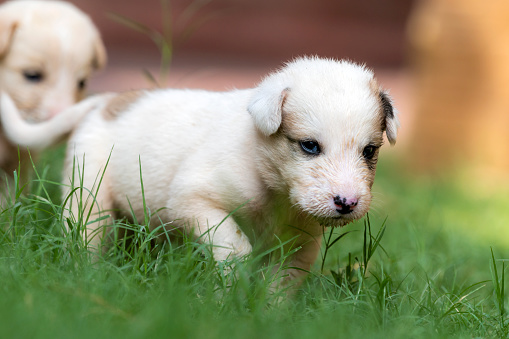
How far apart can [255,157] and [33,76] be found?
231cm

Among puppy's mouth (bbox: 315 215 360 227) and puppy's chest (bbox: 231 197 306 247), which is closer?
puppy's mouth (bbox: 315 215 360 227)

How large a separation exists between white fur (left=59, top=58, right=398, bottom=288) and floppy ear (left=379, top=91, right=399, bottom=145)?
11mm

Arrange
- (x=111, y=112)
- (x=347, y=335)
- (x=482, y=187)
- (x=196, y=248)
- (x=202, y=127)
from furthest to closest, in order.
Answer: (x=482, y=187), (x=111, y=112), (x=202, y=127), (x=196, y=248), (x=347, y=335)

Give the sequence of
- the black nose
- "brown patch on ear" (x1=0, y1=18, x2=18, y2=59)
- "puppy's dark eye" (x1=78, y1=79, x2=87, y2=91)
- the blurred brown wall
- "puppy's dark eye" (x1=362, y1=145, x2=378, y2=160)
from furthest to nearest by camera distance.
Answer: the blurred brown wall < "puppy's dark eye" (x1=78, y1=79, x2=87, y2=91) < "brown patch on ear" (x1=0, y1=18, x2=18, y2=59) < "puppy's dark eye" (x1=362, y1=145, x2=378, y2=160) < the black nose

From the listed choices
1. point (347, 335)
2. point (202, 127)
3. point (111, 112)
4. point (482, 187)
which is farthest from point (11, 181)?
point (482, 187)

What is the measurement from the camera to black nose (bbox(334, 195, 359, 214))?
9.50 feet

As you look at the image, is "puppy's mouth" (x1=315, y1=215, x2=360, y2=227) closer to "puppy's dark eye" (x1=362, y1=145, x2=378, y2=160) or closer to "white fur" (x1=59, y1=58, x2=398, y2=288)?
"white fur" (x1=59, y1=58, x2=398, y2=288)

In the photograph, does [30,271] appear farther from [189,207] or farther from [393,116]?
[393,116]

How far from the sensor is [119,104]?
4.04m

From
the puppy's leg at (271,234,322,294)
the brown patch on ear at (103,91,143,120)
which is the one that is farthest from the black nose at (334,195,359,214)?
the brown patch on ear at (103,91,143,120)

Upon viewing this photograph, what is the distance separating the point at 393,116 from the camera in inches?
131

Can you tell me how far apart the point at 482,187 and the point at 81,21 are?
4.68m

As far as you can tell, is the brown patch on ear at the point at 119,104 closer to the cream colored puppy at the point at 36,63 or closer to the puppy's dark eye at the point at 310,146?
the cream colored puppy at the point at 36,63

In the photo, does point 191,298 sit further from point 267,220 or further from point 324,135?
point 324,135
